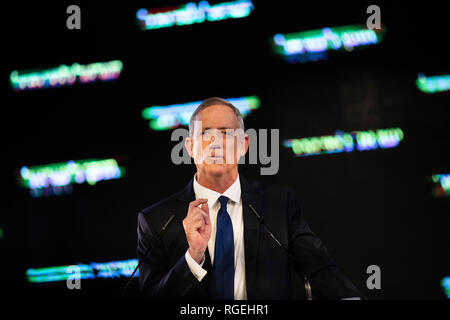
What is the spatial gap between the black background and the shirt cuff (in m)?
1.04

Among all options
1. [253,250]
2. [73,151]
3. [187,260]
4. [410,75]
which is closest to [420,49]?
[410,75]

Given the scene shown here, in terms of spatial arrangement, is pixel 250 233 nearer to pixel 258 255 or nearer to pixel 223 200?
pixel 258 255

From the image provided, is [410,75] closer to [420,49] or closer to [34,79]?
[420,49]

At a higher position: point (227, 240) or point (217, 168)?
point (217, 168)

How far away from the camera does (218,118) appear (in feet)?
9.09

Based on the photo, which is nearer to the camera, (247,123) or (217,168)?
(217,168)

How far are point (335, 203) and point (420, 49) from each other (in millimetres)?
1065

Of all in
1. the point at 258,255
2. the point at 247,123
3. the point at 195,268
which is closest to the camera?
the point at 195,268

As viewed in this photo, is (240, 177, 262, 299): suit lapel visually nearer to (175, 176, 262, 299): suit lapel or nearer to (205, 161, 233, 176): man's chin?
(175, 176, 262, 299): suit lapel

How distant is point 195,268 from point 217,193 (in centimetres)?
45

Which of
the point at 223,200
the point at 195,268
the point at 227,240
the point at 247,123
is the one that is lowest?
the point at 195,268

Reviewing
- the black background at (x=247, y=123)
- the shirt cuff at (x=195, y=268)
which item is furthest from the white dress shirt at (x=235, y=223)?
the black background at (x=247, y=123)

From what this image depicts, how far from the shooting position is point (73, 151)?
3.63 meters

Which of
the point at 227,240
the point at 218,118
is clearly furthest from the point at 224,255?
the point at 218,118
